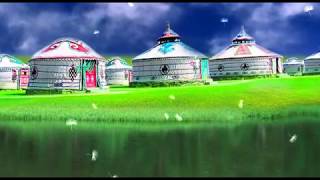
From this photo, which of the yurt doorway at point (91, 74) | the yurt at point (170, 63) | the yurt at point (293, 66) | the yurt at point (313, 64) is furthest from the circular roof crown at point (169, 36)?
the yurt at point (293, 66)

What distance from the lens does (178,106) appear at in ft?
Result: 114

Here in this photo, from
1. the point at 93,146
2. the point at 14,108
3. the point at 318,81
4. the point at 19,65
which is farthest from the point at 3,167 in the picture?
the point at 19,65

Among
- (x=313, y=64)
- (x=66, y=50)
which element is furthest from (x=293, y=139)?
(x=313, y=64)

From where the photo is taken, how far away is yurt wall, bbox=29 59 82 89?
4800 cm

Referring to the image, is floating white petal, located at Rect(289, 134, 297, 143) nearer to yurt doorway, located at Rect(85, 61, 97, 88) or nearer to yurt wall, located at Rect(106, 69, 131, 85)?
yurt doorway, located at Rect(85, 61, 97, 88)

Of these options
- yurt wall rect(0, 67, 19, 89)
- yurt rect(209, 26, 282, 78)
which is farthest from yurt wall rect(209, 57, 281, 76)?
yurt wall rect(0, 67, 19, 89)

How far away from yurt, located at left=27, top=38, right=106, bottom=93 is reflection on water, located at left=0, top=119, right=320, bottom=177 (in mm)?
20035

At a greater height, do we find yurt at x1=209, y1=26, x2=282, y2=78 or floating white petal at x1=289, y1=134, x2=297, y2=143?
yurt at x1=209, y1=26, x2=282, y2=78

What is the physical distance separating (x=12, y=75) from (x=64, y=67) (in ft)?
71.1

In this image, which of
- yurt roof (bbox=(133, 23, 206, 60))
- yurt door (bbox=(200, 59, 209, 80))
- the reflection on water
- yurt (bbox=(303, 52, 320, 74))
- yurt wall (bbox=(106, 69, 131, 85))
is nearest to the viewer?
the reflection on water

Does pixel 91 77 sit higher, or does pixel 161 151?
pixel 91 77

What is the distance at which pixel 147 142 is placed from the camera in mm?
22234

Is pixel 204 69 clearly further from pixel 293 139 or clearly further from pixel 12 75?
pixel 293 139

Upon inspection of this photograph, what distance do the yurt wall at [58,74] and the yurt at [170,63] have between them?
36.0ft
